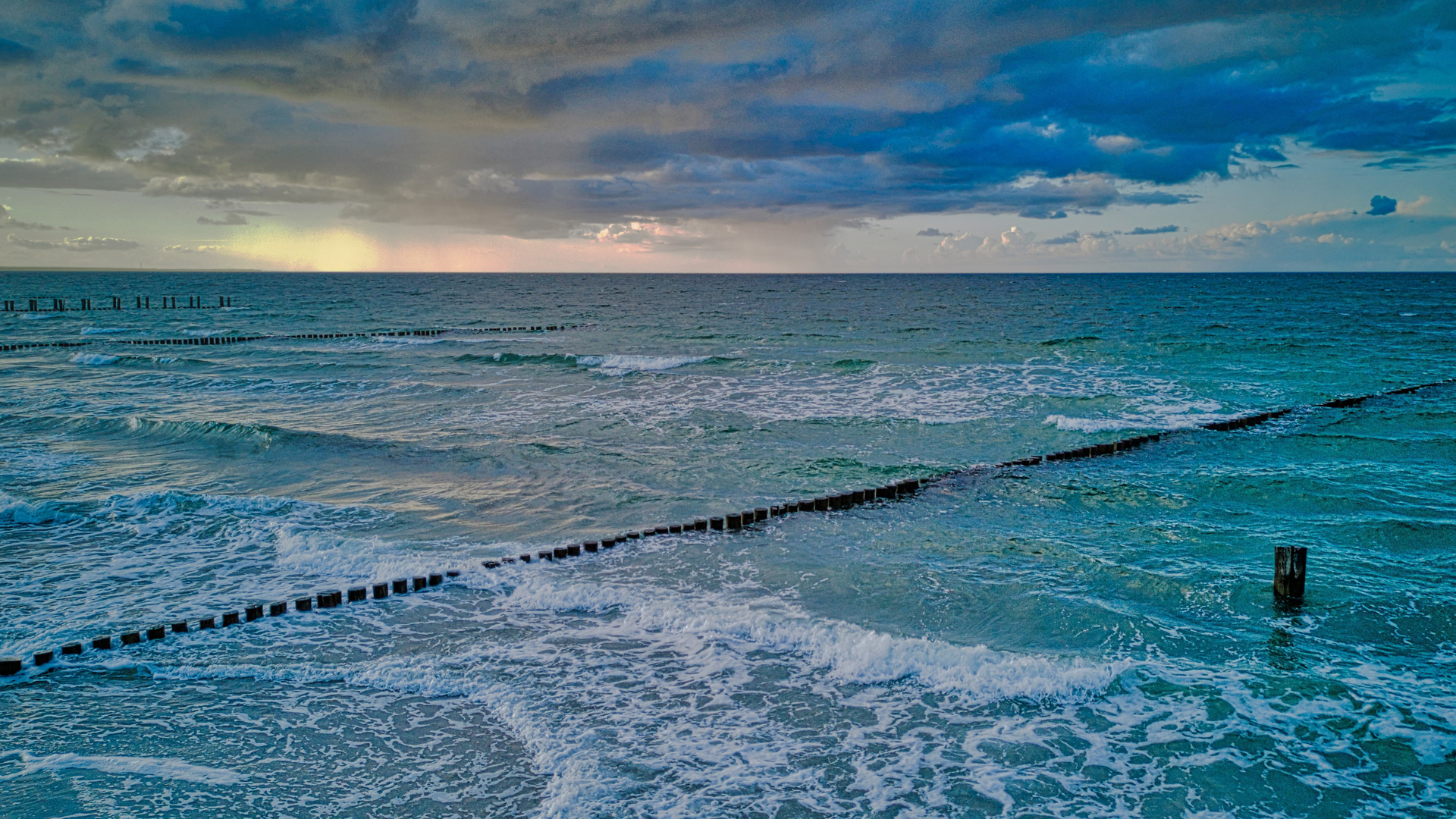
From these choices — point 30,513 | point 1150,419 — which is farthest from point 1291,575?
point 30,513

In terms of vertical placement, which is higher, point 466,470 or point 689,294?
point 689,294

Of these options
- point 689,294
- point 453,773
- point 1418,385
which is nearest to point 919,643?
point 453,773

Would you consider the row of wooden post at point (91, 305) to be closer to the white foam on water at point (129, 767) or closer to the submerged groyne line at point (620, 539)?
the submerged groyne line at point (620, 539)

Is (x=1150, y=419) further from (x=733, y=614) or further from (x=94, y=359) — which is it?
(x=94, y=359)

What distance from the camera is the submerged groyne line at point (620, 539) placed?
1034 cm

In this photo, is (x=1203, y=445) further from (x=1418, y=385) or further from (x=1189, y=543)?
(x=1418, y=385)

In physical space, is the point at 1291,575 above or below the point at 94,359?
below

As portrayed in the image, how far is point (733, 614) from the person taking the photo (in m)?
11.2

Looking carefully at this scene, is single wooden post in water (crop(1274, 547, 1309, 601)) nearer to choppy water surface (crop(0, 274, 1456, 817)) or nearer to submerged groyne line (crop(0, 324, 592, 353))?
choppy water surface (crop(0, 274, 1456, 817))

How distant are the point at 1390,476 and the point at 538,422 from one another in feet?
73.5

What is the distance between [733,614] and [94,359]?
1746 inches

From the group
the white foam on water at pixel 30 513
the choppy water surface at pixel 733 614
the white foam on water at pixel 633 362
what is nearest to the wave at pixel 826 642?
the choppy water surface at pixel 733 614

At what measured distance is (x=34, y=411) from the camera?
88.0 ft

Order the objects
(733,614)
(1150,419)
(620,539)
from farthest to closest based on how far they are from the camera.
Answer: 1. (1150,419)
2. (620,539)
3. (733,614)
